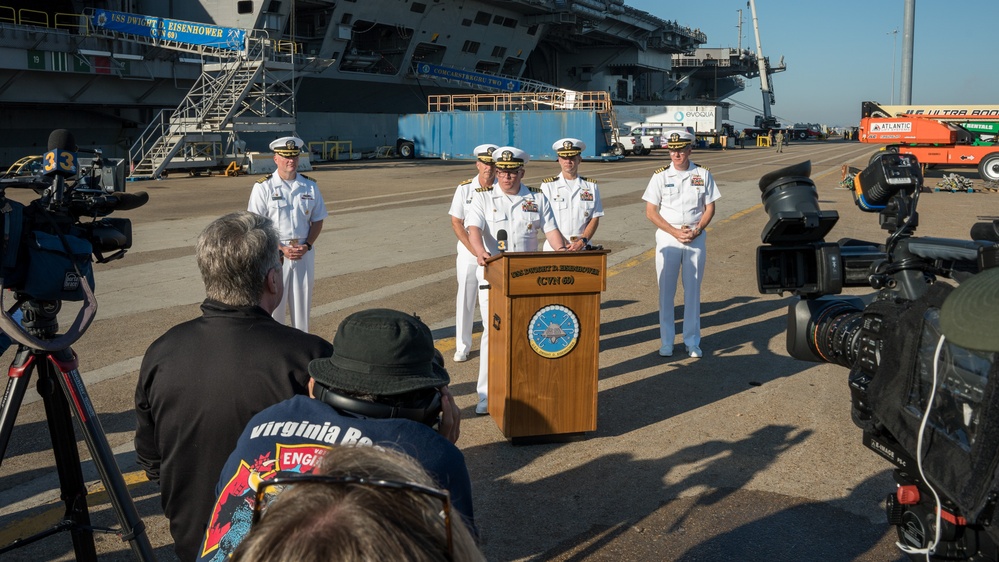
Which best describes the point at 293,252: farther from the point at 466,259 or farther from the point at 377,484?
the point at 377,484

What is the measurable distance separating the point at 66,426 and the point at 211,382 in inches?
46.2

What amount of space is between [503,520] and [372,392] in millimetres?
2531

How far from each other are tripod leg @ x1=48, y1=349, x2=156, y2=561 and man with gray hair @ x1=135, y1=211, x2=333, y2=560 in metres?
0.46

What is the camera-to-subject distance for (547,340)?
532cm

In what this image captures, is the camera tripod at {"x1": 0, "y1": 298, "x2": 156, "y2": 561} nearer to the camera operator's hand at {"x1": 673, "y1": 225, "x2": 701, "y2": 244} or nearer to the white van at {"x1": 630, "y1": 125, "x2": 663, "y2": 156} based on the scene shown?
the camera operator's hand at {"x1": 673, "y1": 225, "x2": 701, "y2": 244}

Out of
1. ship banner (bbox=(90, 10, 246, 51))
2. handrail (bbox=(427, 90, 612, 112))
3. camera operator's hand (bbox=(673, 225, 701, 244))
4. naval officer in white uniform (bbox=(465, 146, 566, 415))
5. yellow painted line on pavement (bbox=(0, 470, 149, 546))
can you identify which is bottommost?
yellow painted line on pavement (bbox=(0, 470, 149, 546))

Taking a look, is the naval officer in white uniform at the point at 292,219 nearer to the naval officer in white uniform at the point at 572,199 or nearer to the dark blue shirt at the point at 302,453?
the naval officer in white uniform at the point at 572,199

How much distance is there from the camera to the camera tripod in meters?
3.21

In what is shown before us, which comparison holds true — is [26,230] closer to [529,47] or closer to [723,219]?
[723,219]

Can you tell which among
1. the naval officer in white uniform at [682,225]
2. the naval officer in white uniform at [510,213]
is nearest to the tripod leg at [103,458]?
the naval officer in white uniform at [510,213]

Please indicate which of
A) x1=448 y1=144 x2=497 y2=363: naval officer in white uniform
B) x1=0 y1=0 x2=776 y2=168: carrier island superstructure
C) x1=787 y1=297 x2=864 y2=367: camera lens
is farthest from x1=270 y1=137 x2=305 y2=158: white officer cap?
x1=0 y1=0 x2=776 y2=168: carrier island superstructure

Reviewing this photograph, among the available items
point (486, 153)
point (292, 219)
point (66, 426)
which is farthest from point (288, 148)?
point (66, 426)

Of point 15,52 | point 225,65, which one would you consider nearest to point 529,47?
point 225,65

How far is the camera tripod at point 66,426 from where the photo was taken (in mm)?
3209
